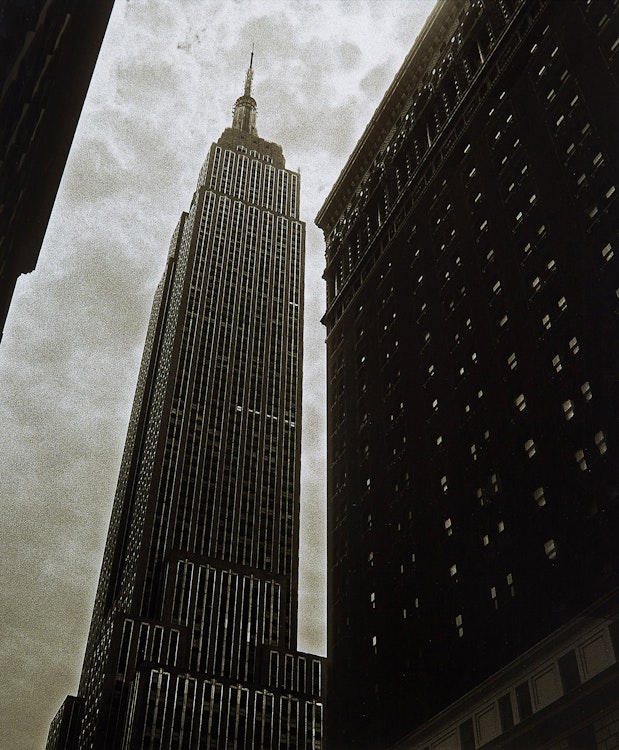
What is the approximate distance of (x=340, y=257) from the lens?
123625 mm

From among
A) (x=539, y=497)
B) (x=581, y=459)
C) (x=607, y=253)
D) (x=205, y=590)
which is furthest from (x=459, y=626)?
(x=205, y=590)

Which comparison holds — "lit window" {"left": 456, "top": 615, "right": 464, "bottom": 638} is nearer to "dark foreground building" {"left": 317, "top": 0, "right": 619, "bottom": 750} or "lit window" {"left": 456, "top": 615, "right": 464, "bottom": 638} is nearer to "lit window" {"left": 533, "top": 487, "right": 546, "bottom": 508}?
"dark foreground building" {"left": 317, "top": 0, "right": 619, "bottom": 750}

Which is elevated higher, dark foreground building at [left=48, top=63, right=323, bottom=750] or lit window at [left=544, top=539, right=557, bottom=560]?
dark foreground building at [left=48, top=63, right=323, bottom=750]

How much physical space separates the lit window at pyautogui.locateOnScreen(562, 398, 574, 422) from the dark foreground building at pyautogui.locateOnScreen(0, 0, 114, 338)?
128 ft

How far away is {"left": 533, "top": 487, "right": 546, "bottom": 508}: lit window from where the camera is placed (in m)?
60.7

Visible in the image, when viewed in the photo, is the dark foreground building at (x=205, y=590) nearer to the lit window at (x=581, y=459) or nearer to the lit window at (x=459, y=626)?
the lit window at (x=459, y=626)

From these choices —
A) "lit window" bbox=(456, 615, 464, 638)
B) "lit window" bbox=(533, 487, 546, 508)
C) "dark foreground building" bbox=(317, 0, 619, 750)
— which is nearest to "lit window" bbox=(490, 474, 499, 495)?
"dark foreground building" bbox=(317, 0, 619, 750)

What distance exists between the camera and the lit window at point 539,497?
60.7 meters

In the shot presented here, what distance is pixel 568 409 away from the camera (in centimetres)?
6150

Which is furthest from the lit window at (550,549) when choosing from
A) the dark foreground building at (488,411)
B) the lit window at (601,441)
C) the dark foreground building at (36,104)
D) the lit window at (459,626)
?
the dark foreground building at (36,104)

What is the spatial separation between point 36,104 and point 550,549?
43.2 meters

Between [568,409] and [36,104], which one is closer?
[36,104]

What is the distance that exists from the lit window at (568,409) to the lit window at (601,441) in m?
3.73

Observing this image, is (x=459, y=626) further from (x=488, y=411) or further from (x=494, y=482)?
(x=488, y=411)
